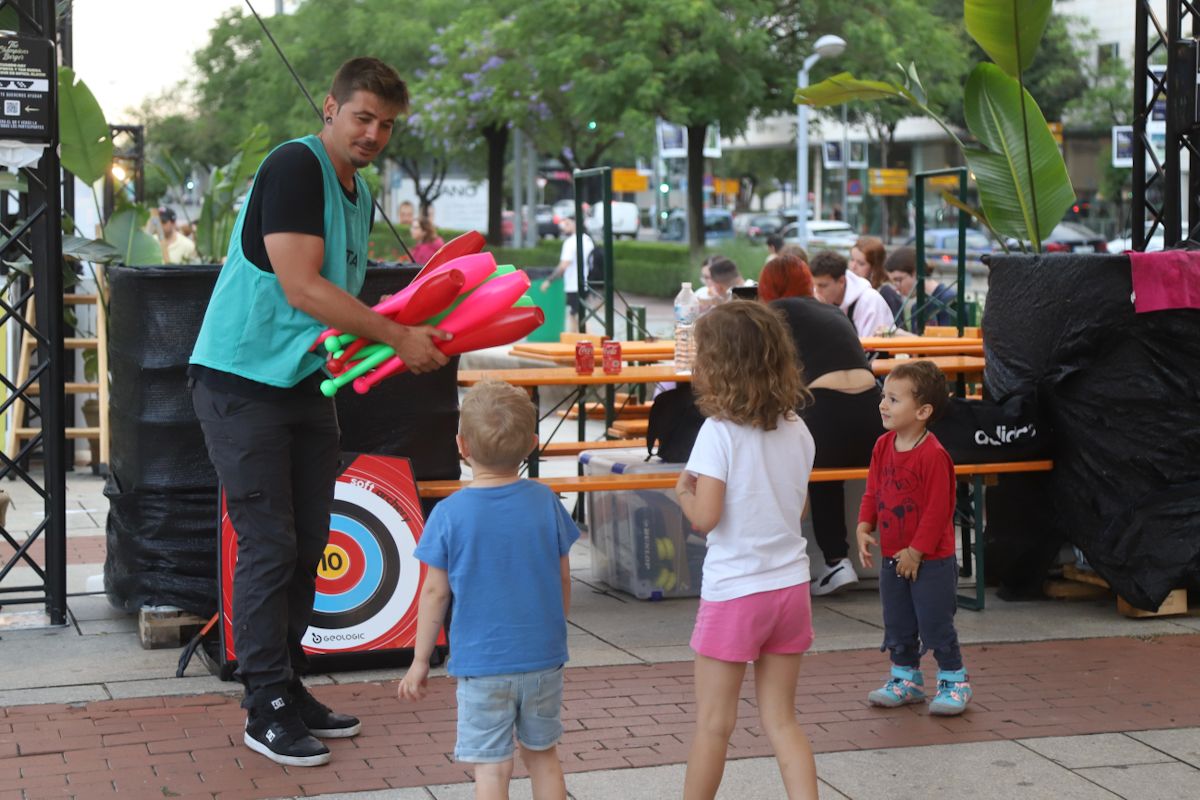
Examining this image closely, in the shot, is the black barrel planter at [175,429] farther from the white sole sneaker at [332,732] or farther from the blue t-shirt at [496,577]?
the blue t-shirt at [496,577]

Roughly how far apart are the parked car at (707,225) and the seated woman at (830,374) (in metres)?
43.7

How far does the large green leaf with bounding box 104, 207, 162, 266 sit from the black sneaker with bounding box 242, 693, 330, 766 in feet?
17.1

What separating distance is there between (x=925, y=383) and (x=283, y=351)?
2.21 metres

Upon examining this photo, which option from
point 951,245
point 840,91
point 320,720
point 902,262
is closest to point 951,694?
point 320,720

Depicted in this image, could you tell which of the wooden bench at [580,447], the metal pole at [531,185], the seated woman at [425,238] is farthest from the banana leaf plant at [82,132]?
the metal pole at [531,185]

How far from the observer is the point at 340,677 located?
595cm

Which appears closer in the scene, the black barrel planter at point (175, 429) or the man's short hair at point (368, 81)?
the man's short hair at point (368, 81)

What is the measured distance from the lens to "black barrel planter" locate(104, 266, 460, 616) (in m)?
6.24

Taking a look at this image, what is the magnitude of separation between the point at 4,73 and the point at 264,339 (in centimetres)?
249

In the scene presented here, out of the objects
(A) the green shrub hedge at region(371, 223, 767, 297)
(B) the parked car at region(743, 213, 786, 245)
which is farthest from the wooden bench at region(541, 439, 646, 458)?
(B) the parked car at region(743, 213, 786, 245)

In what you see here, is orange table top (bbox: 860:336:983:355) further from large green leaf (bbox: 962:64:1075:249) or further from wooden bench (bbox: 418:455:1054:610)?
wooden bench (bbox: 418:455:1054:610)

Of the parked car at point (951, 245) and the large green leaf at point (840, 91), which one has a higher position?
the parked car at point (951, 245)

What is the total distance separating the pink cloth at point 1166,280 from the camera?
22.6 feet

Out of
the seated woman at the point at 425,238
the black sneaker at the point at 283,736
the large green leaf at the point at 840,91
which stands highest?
the large green leaf at the point at 840,91
